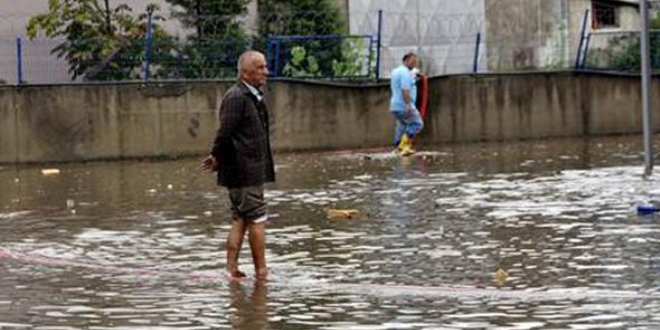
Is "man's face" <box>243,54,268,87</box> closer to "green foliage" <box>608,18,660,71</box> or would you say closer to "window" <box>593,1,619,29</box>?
"green foliage" <box>608,18,660,71</box>

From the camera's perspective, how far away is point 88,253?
1373cm

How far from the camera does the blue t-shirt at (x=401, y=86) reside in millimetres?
25625

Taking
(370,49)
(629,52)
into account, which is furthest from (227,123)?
(629,52)

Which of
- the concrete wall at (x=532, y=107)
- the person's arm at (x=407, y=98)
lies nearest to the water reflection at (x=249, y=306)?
the person's arm at (x=407, y=98)

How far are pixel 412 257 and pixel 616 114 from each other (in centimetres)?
1793

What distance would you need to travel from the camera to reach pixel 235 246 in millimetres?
11953

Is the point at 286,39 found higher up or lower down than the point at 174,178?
higher up

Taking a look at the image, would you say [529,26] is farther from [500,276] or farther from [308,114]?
[500,276]

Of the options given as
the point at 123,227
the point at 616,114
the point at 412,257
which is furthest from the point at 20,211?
the point at 616,114

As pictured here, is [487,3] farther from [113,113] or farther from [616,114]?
[113,113]

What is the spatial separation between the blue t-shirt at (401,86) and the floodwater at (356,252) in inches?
135

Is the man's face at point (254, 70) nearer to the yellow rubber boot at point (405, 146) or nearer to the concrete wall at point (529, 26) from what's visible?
the yellow rubber boot at point (405, 146)

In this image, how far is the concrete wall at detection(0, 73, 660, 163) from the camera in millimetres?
26281

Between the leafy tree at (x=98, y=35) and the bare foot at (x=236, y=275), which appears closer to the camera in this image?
the bare foot at (x=236, y=275)
